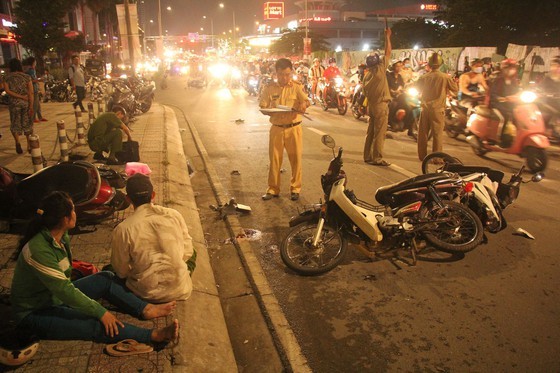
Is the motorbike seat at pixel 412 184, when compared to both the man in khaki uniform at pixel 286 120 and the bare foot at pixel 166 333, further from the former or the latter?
the bare foot at pixel 166 333

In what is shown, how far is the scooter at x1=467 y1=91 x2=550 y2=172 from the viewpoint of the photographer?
7.86 m

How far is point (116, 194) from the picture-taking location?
5.40 m

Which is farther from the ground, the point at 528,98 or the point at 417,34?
the point at 417,34

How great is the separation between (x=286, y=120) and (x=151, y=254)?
3.66 m

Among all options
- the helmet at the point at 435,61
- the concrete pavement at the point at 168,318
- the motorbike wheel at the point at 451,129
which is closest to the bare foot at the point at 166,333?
the concrete pavement at the point at 168,318

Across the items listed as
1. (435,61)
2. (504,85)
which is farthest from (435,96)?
(504,85)

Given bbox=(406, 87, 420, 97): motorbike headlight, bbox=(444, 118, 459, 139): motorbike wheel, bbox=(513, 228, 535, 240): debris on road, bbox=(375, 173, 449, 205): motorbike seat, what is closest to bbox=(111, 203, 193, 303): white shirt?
bbox=(375, 173, 449, 205): motorbike seat

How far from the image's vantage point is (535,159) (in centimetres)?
792

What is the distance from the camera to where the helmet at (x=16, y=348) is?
280 centimetres

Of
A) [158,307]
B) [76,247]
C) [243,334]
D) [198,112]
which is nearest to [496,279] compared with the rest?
[243,334]

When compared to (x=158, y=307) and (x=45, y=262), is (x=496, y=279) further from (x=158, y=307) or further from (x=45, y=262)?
(x=45, y=262)

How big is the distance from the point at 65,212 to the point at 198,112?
1468 cm

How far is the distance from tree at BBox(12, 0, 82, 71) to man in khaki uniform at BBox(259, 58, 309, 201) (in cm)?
2262

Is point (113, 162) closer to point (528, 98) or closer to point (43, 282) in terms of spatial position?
point (43, 282)
